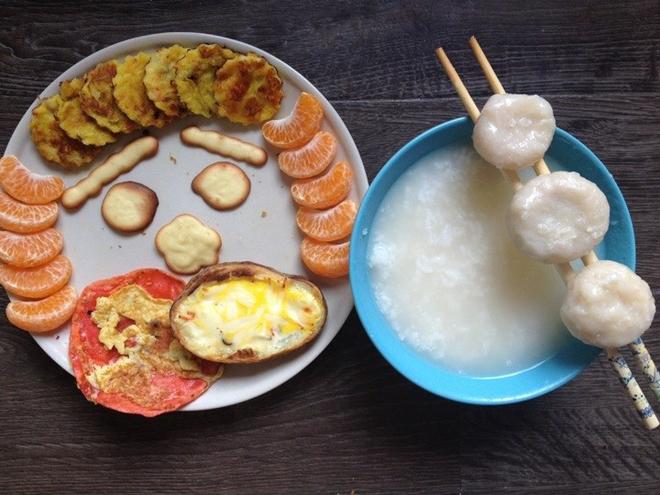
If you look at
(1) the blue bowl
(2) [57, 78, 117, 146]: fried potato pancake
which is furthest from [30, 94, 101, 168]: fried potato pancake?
(1) the blue bowl

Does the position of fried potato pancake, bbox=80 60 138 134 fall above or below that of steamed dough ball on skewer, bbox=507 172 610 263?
above

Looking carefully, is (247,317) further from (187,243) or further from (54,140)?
(54,140)

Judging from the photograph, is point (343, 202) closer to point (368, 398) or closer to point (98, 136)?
point (368, 398)

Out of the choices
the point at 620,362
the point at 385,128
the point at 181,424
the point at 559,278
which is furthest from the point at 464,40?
the point at 181,424

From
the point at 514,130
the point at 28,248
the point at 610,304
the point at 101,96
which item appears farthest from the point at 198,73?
the point at 610,304

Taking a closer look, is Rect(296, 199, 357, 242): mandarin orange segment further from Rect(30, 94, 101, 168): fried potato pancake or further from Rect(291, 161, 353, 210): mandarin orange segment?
Rect(30, 94, 101, 168): fried potato pancake

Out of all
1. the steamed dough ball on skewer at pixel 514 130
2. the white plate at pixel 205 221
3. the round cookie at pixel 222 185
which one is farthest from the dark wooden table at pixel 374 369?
the steamed dough ball on skewer at pixel 514 130
